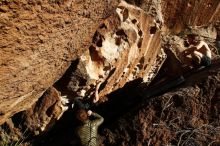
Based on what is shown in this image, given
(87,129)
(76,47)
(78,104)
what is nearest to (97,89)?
(78,104)

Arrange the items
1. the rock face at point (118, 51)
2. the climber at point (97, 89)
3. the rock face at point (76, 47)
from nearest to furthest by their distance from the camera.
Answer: the rock face at point (76, 47), the rock face at point (118, 51), the climber at point (97, 89)

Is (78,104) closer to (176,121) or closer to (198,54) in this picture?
(176,121)

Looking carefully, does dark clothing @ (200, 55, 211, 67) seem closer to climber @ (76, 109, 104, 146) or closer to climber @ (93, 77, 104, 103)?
climber @ (93, 77, 104, 103)

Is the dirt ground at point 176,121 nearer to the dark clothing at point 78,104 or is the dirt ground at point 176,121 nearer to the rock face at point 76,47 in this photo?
the dark clothing at point 78,104

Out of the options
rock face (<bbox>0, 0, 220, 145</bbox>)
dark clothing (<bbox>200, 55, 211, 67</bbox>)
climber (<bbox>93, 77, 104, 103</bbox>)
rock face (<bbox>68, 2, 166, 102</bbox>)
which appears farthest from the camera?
dark clothing (<bbox>200, 55, 211, 67</bbox>)

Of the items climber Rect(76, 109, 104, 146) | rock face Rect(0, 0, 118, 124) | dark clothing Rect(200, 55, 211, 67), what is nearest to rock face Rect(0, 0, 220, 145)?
rock face Rect(0, 0, 118, 124)

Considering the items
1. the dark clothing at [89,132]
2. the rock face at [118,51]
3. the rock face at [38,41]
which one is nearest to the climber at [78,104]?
the rock face at [118,51]
